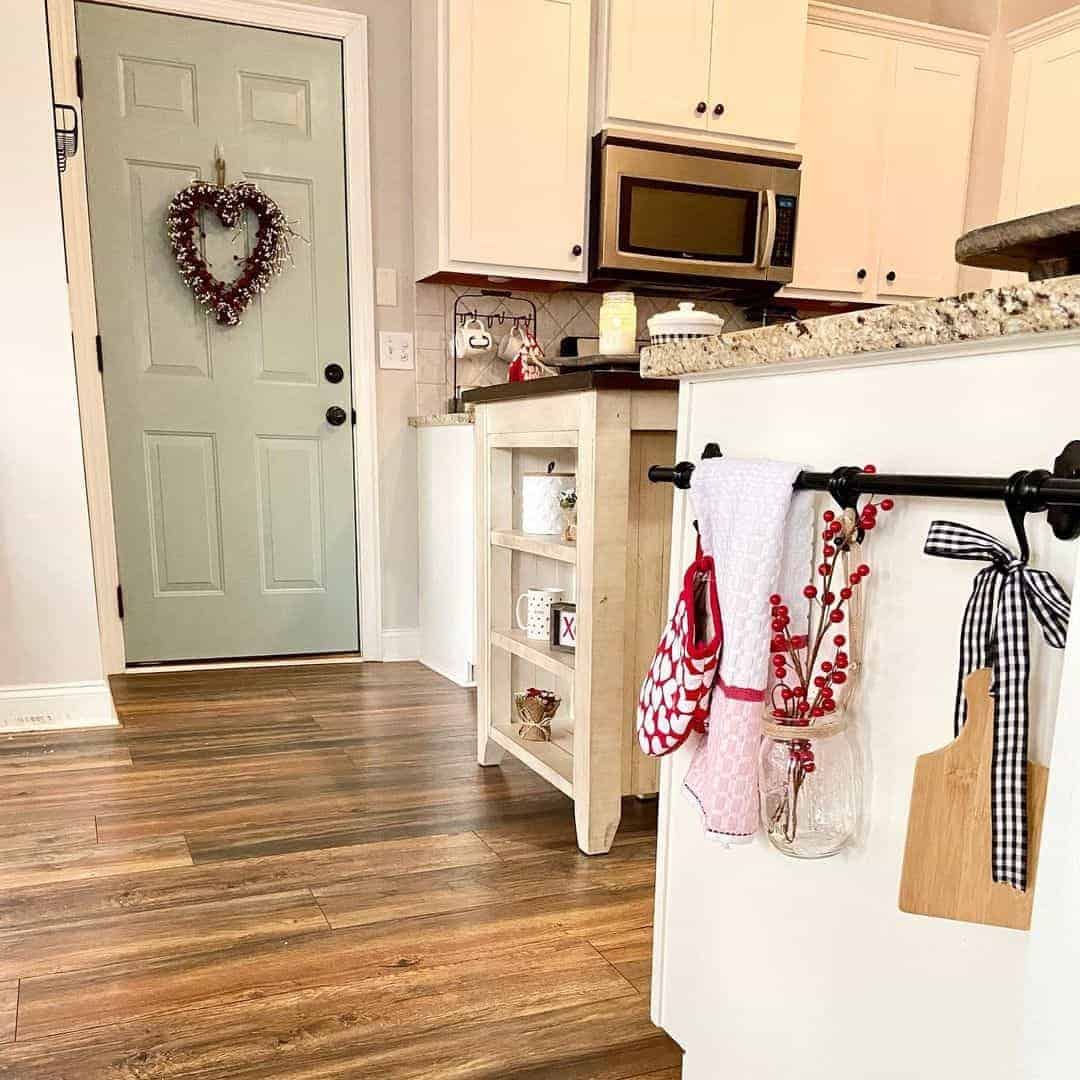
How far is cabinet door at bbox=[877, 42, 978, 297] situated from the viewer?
353 cm

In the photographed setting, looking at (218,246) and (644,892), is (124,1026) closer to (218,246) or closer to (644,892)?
(644,892)

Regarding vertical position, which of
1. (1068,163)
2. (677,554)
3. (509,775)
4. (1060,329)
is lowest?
(509,775)

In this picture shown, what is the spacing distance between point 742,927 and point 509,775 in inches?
48.8

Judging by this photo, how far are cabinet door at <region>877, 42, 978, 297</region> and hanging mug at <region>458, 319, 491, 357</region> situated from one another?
162 centimetres

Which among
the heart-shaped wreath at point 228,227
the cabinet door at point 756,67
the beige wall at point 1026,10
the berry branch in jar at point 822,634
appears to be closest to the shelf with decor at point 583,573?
the berry branch in jar at point 822,634

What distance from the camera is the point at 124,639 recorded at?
3076 millimetres

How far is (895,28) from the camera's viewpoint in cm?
346

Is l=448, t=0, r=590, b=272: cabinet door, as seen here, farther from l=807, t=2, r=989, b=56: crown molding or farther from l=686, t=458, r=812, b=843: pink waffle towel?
l=686, t=458, r=812, b=843: pink waffle towel

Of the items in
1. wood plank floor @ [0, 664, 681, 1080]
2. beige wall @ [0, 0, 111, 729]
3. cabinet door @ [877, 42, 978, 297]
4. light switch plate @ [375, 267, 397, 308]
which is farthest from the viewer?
cabinet door @ [877, 42, 978, 297]

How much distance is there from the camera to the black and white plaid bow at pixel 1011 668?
2.04 ft

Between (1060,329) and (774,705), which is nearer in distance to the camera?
(1060,329)

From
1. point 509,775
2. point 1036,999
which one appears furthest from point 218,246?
point 1036,999

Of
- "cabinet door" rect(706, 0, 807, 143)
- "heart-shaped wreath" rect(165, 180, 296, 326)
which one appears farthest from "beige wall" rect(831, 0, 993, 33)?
"heart-shaped wreath" rect(165, 180, 296, 326)

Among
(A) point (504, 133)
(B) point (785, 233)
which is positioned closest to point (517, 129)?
(A) point (504, 133)
